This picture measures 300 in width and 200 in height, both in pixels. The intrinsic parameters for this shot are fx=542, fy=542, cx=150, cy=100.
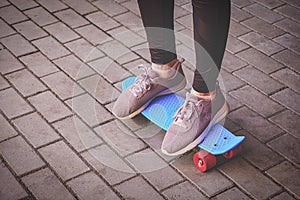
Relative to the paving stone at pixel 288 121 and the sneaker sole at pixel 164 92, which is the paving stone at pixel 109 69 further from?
the paving stone at pixel 288 121

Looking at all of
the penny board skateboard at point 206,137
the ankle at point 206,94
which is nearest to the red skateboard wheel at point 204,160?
the penny board skateboard at point 206,137

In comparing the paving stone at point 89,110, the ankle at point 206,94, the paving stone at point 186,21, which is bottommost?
the paving stone at point 186,21

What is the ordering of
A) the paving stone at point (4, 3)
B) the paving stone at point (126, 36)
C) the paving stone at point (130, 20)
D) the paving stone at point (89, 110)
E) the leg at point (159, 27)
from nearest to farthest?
the leg at point (159, 27), the paving stone at point (89, 110), the paving stone at point (126, 36), the paving stone at point (130, 20), the paving stone at point (4, 3)

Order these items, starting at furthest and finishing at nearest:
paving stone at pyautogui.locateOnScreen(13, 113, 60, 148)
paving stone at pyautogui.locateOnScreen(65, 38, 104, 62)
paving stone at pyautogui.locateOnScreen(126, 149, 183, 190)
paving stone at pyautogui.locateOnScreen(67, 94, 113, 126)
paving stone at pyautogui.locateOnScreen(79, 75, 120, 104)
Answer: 1. paving stone at pyautogui.locateOnScreen(65, 38, 104, 62)
2. paving stone at pyautogui.locateOnScreen(79, 75, 120, 104)
3. paving stone at pyautogui.locateOnScreen(67, 94, 113, 126)
4. paving stone at pyautogui.locateOnScreen(13, 113, 60, 148)
5. paving stone at pyautogui.locateOnScreen(126, 149, 183, 190)

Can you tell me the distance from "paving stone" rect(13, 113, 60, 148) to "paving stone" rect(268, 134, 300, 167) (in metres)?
0.97

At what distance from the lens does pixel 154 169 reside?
A: 89.0 inches

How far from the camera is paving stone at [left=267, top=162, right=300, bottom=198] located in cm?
214

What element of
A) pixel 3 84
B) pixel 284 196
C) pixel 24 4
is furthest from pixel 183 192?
pixel 24 4

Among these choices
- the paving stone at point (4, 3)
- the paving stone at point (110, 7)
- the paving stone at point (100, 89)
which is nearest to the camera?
the paving stone at point (100, 89)

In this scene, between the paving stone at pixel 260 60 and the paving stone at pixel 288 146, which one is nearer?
the paving stone at pixel 288 146

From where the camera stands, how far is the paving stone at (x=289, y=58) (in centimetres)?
288

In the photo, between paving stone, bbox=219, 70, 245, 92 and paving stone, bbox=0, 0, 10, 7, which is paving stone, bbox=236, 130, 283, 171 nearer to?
paving stone, bbox=219, 70, 245, 92

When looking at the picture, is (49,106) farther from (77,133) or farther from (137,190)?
(137,190)

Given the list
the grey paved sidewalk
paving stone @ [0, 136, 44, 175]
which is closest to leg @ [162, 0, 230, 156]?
the grey paved sidewalk
